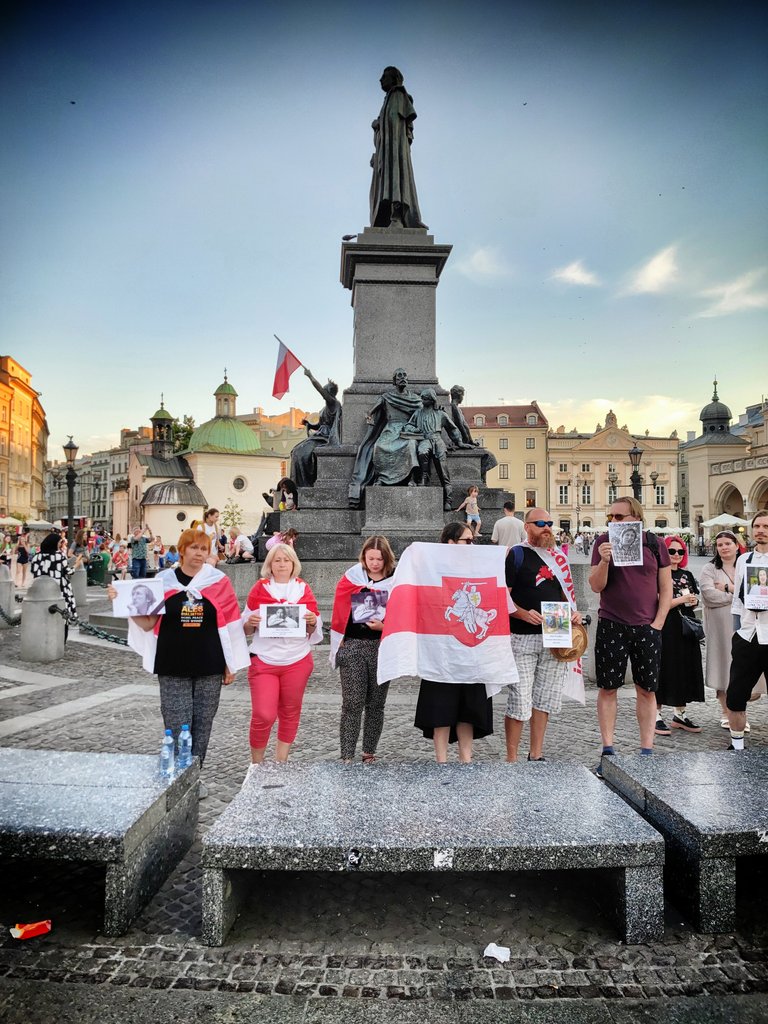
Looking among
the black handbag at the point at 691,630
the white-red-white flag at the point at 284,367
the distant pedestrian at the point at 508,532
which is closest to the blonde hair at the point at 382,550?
the black handbag at the point at 691,630

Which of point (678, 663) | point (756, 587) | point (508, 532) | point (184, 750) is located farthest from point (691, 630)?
point (184, 750)

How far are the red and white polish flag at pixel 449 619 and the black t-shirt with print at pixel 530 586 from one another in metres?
0.16

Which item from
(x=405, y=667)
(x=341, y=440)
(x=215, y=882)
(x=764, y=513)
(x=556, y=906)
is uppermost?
(x=341, y=440)

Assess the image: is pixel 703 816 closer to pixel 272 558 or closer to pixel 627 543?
pixel 627 543

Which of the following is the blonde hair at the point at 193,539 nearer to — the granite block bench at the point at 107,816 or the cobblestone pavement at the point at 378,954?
the granite block bench at the point at 107,816

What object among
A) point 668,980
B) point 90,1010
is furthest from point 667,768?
point 90,1010

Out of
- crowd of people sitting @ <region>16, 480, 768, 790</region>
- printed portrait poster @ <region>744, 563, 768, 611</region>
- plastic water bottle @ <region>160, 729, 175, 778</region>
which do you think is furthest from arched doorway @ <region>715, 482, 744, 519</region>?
plastic water bottle @ <region>160, 729, 175, 778</region>

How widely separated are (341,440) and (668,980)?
11.7 m

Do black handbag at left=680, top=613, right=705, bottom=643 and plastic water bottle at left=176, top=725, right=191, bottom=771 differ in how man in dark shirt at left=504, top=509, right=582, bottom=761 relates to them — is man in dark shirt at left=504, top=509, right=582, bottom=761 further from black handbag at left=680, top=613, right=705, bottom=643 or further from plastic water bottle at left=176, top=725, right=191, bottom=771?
plastic water bottle at left=176, top=725, right=191, bottom=771

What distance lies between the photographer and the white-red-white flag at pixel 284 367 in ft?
52.1

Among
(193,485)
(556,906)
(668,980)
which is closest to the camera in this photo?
(668,980)

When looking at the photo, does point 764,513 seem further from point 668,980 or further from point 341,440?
point 341,440

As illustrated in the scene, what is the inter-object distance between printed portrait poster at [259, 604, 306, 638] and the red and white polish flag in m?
0.62

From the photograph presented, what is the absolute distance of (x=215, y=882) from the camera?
3.07 meters
